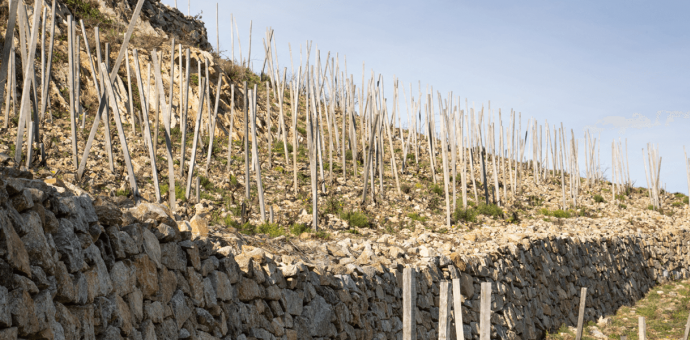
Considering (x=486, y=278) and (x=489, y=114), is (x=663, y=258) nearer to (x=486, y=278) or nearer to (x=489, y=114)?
(x=489, y=114)

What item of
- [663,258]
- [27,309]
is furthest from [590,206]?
[27,309]

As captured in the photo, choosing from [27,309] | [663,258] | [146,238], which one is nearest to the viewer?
[27,309]

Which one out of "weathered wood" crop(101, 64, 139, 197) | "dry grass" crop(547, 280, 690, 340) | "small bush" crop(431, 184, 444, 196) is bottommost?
"dry grass" crop(547, 280, 690, 340)

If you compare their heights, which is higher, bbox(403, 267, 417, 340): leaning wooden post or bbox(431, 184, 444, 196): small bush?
bbox(431, 184, 444, 196): small bush

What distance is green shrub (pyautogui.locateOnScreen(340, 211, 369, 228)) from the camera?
7910 millimetres

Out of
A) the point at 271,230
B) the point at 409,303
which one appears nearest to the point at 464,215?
the point at 271,230

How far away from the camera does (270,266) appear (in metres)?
4.02

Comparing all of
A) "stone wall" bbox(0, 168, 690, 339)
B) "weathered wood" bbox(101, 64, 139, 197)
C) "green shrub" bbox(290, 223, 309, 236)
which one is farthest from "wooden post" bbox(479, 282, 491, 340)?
"green shrub" bbox(290, 223, 309, 236)

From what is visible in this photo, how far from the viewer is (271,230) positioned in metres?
6.37

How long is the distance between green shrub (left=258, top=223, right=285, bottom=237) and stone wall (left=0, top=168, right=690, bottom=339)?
3.06ft

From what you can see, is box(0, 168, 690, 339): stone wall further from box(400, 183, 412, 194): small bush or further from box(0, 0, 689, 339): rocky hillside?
box(400, 183, 412, 194): small bush

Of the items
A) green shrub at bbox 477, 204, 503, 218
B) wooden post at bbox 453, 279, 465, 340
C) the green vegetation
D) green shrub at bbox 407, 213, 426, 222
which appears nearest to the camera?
wooden post at bbox 453, 279, 465, 340

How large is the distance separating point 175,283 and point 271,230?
3.26m

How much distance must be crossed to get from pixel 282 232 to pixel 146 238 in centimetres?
345
